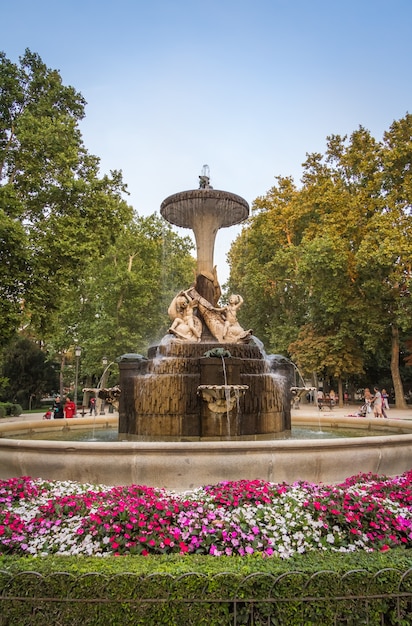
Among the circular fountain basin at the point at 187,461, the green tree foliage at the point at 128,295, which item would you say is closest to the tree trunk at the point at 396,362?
the green tree foliage at the point at 128,295

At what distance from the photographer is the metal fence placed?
2980 mm

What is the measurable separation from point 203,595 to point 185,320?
9.56 meters

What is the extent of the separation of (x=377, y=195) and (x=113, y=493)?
31.4 metres

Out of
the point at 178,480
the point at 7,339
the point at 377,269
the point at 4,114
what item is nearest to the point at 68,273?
the point at 7,339

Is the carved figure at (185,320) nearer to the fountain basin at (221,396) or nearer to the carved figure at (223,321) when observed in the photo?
the carved figure at (223,321)

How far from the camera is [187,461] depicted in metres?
6.25

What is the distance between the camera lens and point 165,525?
4.28m

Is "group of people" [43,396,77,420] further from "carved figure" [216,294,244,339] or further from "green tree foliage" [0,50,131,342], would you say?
"carved figure" [216,294,244,339]

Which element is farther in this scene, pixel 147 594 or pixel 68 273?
pixel 68 273

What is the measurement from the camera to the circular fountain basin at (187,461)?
20.5ft

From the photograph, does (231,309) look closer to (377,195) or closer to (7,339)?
(7,339)

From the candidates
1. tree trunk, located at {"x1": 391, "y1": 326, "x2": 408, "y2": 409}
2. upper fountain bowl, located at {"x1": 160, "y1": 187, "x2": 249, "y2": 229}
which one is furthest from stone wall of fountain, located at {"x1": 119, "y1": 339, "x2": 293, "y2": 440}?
tree trunk, located at {"x1": 391, "y1": 326, "x2": 408, "y2": 409}

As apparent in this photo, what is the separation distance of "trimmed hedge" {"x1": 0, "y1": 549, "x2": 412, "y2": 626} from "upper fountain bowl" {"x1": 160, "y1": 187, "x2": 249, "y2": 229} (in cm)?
1143

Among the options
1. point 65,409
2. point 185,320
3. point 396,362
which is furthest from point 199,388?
point 396,362
